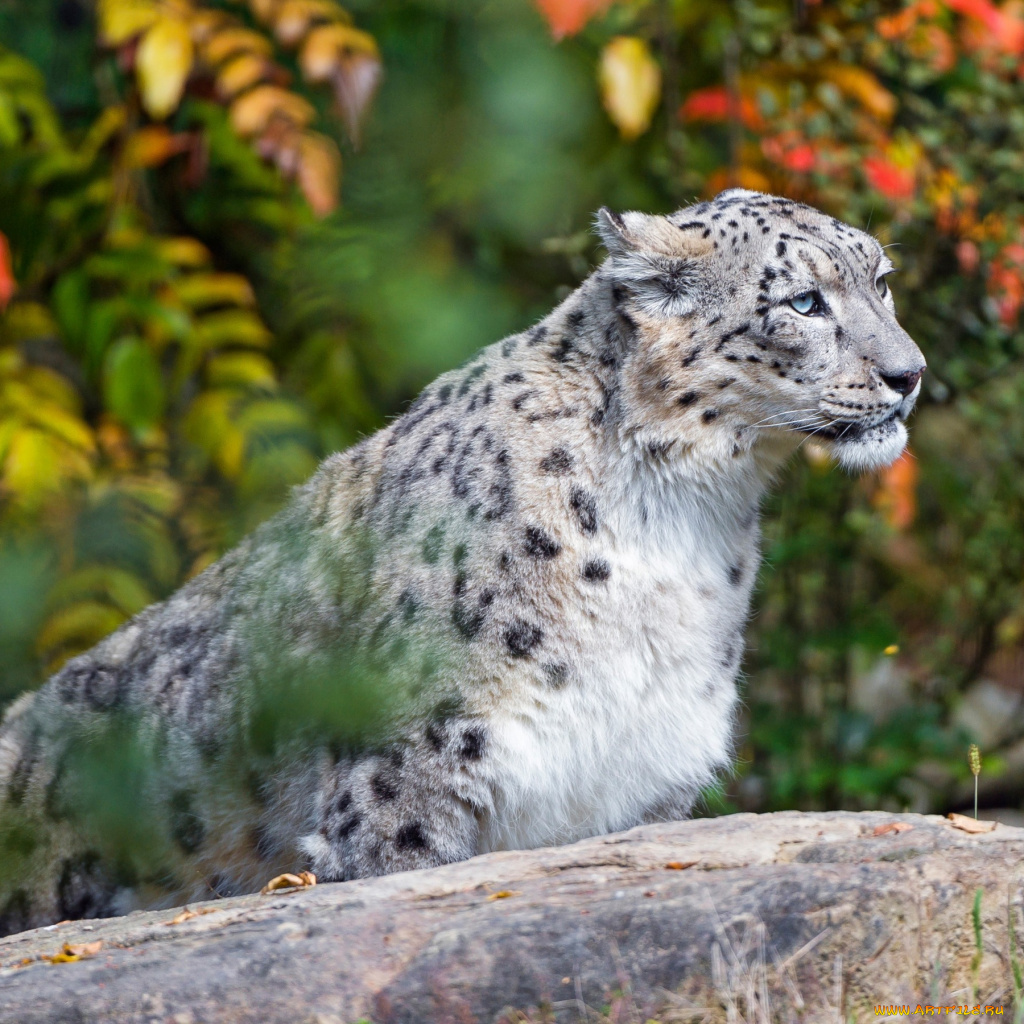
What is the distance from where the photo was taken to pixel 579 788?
413 cm

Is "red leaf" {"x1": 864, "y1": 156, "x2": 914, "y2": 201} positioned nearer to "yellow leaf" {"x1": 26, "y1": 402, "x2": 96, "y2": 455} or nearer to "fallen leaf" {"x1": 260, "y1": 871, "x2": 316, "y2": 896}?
"yellow leaf" {"x1": 26, "y1": 402, "x2": 96, "y2": 455}

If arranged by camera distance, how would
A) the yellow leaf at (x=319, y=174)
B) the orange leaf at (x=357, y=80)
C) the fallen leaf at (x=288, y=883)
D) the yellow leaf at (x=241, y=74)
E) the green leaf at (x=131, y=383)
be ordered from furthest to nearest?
the green leaf at (x=131, y=383)
the yellow leaf at (x=241, y=74)
the fallen leaf at (x=288, y=883)
the yellow leaf at (x=319, y=174)
the orange leaf at (x=357, y=80)

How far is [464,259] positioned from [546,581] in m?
1.82

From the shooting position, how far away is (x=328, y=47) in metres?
3.12

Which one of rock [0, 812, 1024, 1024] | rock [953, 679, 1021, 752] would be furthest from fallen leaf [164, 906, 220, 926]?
rock [953, 679, 1021, 752]

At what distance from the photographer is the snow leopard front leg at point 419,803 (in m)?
3.84

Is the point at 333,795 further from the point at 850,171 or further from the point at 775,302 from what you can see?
the point at 850,171

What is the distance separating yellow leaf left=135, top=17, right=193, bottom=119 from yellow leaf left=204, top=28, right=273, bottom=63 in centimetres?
9

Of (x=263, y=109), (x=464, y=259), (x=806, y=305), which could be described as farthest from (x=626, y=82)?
(x=464, y=259)

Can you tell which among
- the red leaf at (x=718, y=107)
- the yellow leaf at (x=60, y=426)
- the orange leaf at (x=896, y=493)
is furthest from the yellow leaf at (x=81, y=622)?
the orange leaf at (x=896, y=493)

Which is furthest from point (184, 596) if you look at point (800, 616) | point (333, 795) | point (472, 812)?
point (800, 616)

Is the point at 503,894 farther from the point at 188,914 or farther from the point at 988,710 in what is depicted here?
the point at 988,710

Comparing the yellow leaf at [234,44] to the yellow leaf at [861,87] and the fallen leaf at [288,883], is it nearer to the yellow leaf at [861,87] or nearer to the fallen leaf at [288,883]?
the fallen leaf at [288,883]

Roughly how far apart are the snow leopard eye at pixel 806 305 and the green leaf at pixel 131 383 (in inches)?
108
